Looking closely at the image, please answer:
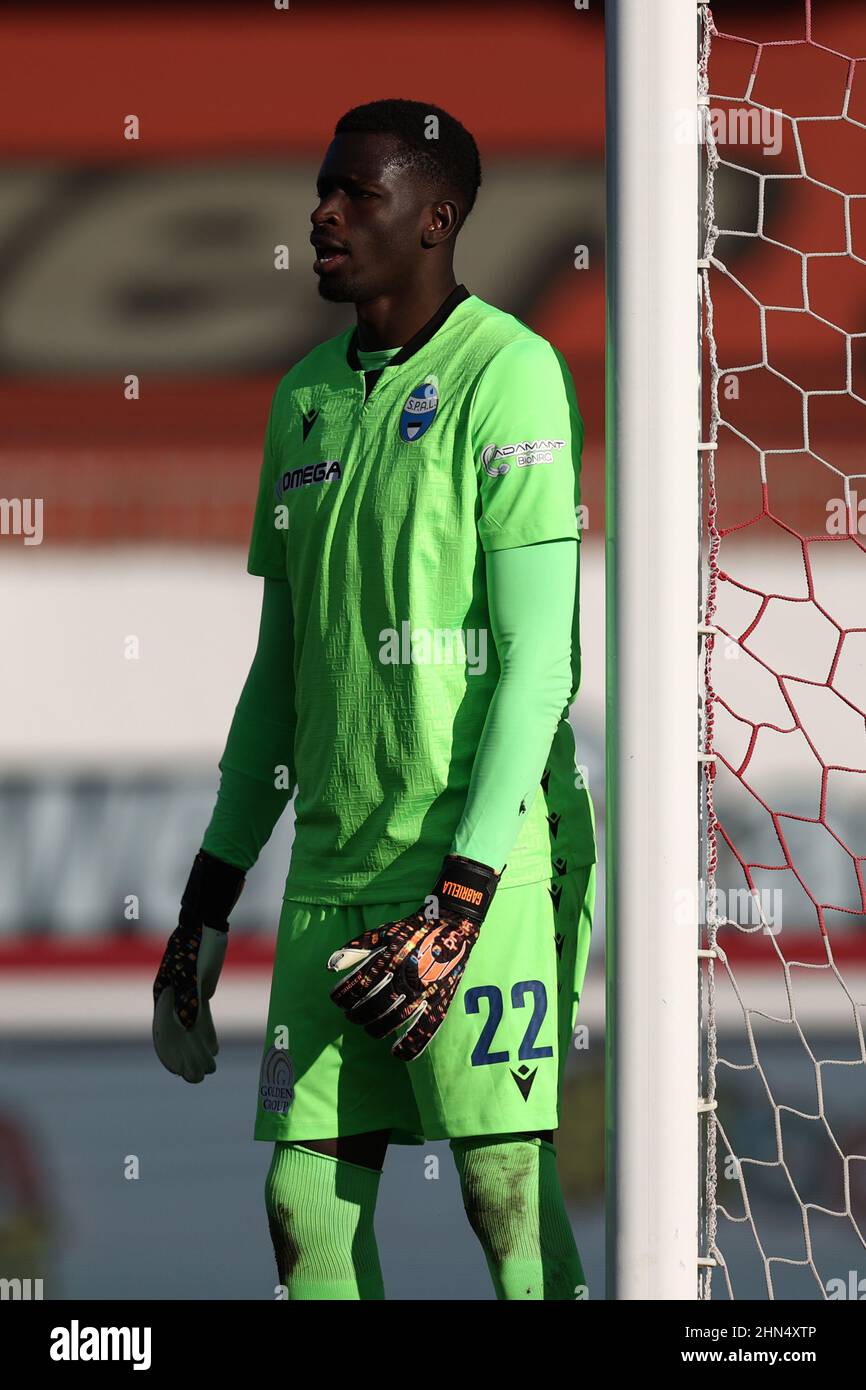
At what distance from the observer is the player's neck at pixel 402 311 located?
1837mm

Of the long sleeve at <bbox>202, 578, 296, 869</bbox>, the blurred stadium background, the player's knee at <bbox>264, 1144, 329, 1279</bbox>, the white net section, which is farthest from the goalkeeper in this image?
the blurred stadium background

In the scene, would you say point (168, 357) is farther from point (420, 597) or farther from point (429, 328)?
point (420, 597)

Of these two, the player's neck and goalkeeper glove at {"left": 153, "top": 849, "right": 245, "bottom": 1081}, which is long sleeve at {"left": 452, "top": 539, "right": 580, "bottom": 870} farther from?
goalkeeper glove at {"left": 153, "top": 849, "right": 245, "bottom": 1081}

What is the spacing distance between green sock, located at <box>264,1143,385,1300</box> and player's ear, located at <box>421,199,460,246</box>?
2.77ft

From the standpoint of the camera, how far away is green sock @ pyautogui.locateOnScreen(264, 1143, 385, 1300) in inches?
68.4

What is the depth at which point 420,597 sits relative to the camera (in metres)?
1.72

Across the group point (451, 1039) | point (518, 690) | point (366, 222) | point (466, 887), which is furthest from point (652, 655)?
point (366, 222)

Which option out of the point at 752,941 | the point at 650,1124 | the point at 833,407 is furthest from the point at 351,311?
the point at 650,1124

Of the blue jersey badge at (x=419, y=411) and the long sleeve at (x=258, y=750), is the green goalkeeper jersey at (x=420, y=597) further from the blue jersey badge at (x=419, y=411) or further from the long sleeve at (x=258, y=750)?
the long sleeve at (x=258, y=750)

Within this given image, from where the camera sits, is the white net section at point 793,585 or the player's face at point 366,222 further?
the white net section at point 793,585

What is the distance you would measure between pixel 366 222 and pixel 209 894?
68 cm

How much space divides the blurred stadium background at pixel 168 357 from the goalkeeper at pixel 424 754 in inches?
143

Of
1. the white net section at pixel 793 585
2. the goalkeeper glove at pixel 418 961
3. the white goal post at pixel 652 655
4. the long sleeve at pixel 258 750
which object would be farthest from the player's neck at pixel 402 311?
the white net section at pixel 793 585

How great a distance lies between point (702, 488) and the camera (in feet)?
6.25
